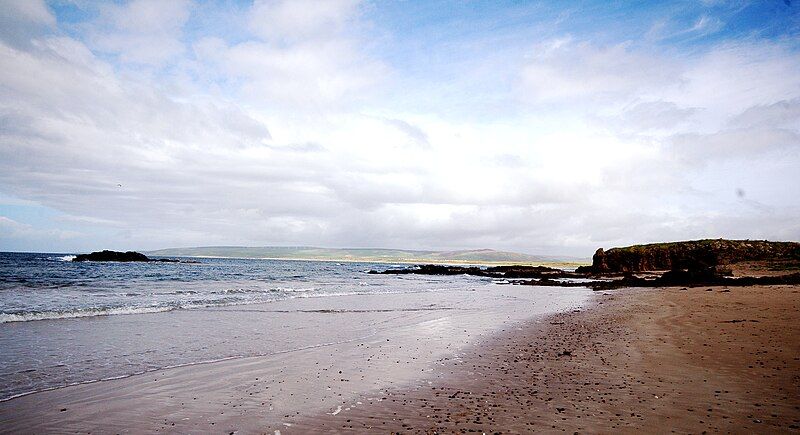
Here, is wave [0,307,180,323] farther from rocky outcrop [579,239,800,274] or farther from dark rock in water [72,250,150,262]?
dark rock in water [72,250,150,262]

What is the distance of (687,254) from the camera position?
A: 65000 mm

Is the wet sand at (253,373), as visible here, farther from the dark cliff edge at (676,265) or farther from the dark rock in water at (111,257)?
the dark rock in water at (111,257)

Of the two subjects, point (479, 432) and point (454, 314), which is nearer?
point (479, 432)

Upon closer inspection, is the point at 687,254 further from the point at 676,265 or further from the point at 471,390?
the point at 471,390

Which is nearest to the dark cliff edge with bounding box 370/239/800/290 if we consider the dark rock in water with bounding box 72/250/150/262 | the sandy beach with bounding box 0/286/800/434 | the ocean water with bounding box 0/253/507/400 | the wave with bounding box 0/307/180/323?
the ocean water with bounding box 0/253/507/400

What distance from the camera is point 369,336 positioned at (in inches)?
551

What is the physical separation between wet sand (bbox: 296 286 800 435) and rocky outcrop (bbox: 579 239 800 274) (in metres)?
46.4

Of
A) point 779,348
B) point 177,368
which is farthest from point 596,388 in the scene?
point 177,368

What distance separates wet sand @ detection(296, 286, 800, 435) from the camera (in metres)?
5.95

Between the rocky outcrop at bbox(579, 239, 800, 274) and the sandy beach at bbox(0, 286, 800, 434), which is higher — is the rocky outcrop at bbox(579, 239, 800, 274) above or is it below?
above

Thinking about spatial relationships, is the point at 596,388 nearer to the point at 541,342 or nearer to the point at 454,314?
the point at 541,342

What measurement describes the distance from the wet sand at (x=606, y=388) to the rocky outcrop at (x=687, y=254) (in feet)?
152

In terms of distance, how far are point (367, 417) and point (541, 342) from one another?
7557 millimetres

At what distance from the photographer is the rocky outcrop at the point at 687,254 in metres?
56.7
